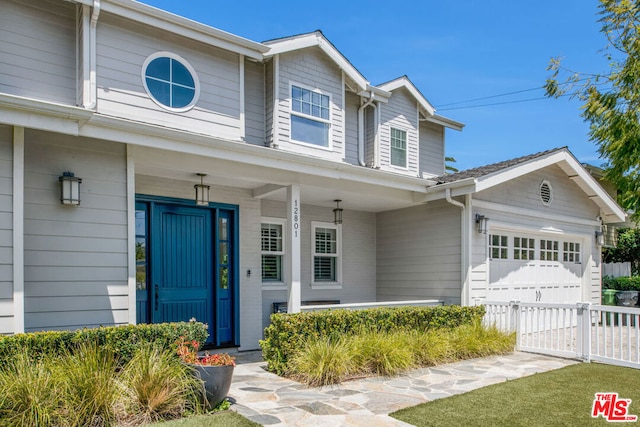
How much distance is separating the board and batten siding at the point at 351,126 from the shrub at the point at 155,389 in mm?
5895

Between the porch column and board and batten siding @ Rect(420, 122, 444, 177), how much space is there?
470 cm

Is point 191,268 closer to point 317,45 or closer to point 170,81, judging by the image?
point 170,81

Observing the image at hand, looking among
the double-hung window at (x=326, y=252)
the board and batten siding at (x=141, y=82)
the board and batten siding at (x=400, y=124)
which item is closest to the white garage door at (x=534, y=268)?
the board and batten siding at (x=400, y=124)

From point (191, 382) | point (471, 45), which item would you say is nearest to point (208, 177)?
point (191, 382)

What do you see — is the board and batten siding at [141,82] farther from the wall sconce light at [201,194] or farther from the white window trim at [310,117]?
the white window trim at [310,117]

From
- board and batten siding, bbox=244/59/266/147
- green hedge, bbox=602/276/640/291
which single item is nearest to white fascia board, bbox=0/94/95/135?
board and batten siding, bbox=244/59/266/147

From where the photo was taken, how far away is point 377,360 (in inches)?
250

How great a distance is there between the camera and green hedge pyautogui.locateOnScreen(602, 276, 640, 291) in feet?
48.5

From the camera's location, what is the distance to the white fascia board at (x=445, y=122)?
36.8 feet

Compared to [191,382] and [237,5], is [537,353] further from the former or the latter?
[237,5]

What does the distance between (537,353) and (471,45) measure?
13132 mm

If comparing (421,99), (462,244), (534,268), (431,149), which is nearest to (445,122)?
(431,149)

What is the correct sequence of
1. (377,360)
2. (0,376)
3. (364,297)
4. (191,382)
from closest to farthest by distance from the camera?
(0,376) < (191,382) < (377,360) < (364,297)

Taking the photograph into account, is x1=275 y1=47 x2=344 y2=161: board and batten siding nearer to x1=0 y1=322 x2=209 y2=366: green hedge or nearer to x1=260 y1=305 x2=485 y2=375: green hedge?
x1=260 y1=305 x2=485 y2=375: green hedge
